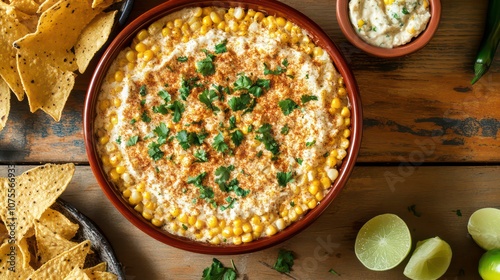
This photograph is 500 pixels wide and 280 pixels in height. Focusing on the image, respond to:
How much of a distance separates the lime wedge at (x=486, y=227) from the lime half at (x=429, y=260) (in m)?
0.24

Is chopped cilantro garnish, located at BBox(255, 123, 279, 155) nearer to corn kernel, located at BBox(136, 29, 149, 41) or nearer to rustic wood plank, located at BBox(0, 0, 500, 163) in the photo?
rustic wood plank, located at BBox(0, 0, 500, 163)

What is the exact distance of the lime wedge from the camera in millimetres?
3832

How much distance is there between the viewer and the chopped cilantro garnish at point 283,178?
3.54 metres

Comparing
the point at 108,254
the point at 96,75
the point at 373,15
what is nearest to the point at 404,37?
the point at 373,15

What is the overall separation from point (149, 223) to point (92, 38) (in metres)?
1.15

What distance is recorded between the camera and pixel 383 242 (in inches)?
148

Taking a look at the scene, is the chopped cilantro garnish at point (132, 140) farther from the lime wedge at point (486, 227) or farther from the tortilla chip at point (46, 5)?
the lime wedge at point (486, 227)

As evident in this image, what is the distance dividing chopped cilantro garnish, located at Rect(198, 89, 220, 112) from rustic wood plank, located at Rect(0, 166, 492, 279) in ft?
3.19

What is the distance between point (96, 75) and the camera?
3555 millimetres

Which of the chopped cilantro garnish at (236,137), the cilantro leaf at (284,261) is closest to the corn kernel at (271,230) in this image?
the cilantro leaf at (284,261)

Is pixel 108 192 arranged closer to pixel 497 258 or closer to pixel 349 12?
pixel 349 12

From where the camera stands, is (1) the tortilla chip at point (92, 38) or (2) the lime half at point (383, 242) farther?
(2) the lime half at point (383, 242)

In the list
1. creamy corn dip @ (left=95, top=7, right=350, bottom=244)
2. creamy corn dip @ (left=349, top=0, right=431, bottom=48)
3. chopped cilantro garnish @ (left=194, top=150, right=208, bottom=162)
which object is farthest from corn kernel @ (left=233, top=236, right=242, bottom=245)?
creamy corn dip @ (left=349, top=0, right=431, bottom=48)

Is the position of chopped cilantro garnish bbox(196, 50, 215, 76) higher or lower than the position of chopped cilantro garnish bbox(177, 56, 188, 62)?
lower
